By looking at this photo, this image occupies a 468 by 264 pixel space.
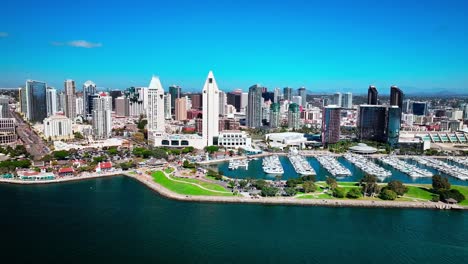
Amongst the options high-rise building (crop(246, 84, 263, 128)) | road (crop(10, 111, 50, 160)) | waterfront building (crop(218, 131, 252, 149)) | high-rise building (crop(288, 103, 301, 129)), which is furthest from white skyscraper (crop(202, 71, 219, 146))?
high-rise building (crop(288, 103, 301, 129))

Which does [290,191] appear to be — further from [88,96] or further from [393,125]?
[88,96]

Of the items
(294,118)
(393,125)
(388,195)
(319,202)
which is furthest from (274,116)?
(319,202)

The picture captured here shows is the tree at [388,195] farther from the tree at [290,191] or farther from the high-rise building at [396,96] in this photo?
the high-rise building at [396,96]

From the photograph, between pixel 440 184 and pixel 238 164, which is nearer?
pixel 440 184

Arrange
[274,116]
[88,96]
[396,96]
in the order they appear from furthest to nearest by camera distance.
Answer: [88,96]
[274,116]
[396,96]

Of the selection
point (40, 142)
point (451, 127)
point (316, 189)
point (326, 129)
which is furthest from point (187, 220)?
point (451, 127)

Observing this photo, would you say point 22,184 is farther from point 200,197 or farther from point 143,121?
point 143,121

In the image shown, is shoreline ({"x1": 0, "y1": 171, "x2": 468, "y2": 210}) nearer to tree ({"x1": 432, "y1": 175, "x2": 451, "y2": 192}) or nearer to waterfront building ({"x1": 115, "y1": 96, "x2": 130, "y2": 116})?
tree ({"x1": 432, "y1": 175, "x2": 451, "y2": 192})
